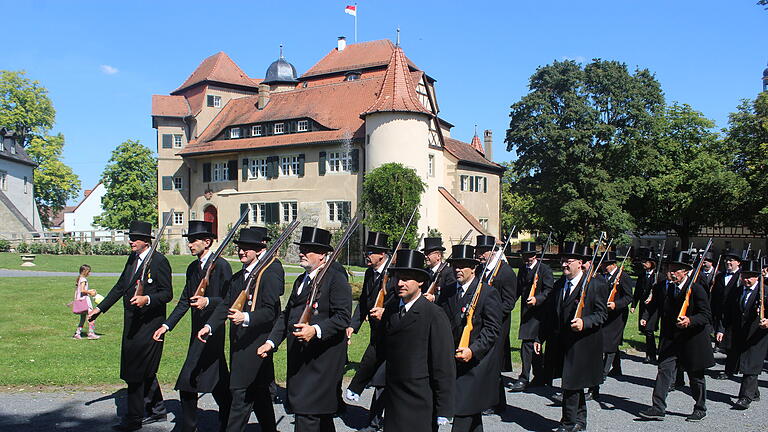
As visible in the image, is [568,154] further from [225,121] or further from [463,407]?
[463,407]

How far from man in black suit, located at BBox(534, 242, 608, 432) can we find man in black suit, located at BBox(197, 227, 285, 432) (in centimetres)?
331

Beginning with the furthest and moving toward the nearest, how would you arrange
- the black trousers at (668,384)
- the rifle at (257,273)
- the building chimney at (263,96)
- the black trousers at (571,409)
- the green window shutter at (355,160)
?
the building chimney at (263,96) → the green window shutter at (355,160) → the black trousers at (668,384) → the black trousers at (571,409) → the rifle at (257,273)

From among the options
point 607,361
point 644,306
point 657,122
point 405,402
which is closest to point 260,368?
point 405,402

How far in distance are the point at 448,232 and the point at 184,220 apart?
824 inches

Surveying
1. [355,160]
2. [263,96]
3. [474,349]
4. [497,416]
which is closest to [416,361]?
[474,349]

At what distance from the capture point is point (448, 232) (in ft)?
151

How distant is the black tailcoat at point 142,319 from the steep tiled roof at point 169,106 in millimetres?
49513

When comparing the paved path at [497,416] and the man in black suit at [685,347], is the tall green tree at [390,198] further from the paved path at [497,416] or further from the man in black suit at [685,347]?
the man in black suit at [685,347]

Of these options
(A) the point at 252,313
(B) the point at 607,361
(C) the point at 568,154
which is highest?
(C) the point at 568,154

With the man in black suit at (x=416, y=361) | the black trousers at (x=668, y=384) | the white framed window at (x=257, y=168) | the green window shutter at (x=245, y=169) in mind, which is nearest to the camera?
the man in black suit at (x=416, y=361)

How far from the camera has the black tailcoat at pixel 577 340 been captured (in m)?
7.82

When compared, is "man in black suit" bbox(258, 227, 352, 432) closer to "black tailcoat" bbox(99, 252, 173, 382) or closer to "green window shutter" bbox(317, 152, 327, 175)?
"black tailcoat" bbox(99, 252, 173, 382)

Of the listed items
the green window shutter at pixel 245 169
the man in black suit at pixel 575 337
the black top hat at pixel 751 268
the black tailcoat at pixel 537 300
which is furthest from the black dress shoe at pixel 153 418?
the green window shutter at pixel 245 169

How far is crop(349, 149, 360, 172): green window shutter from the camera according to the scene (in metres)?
44.8
